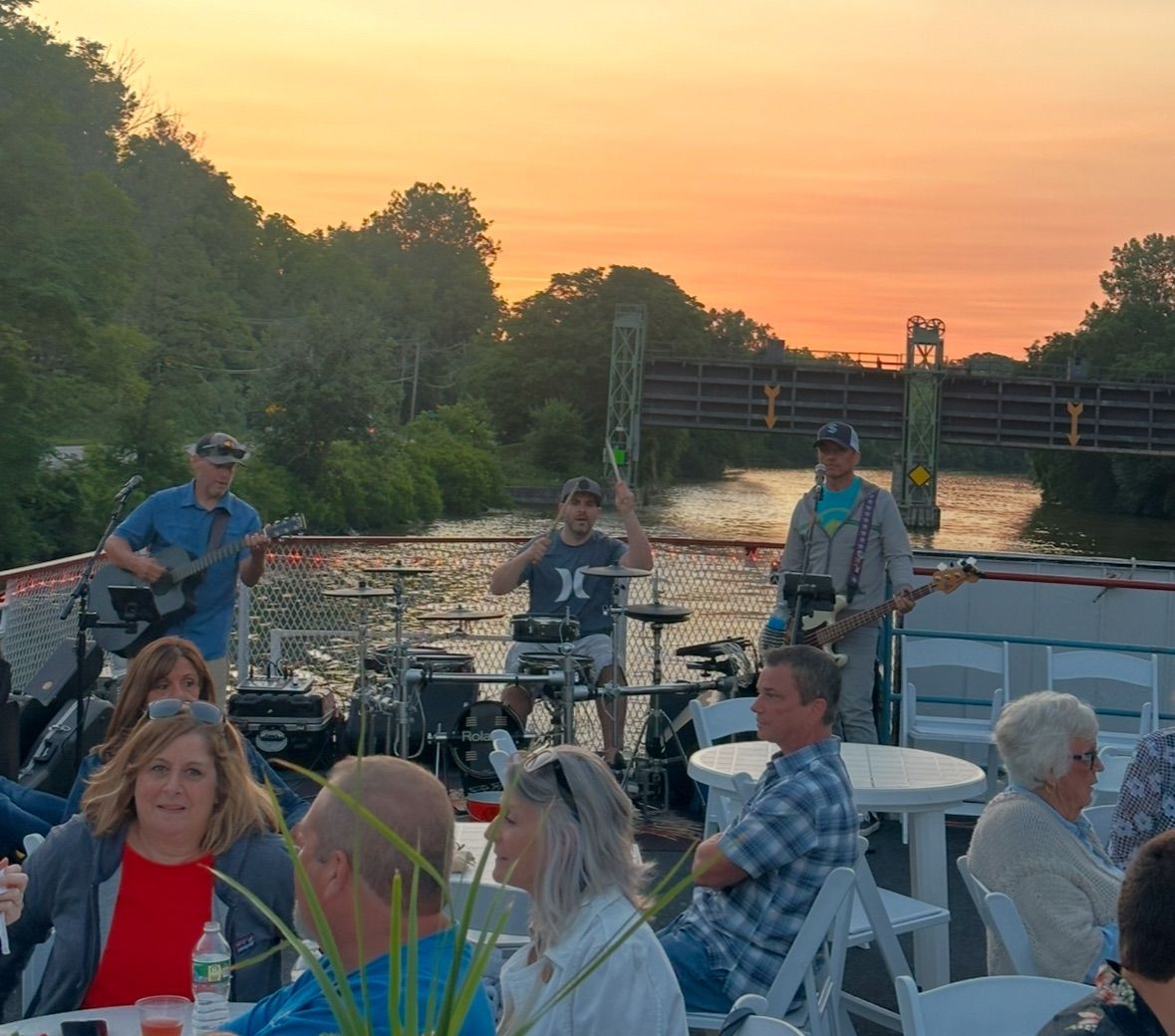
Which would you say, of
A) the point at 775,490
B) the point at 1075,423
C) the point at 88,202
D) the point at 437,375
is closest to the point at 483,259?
the point at 437,375

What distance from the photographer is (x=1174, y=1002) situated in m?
2.05

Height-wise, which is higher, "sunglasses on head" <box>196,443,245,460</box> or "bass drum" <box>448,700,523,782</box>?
"sunglasses on head" <box>196,443,245,460</box>

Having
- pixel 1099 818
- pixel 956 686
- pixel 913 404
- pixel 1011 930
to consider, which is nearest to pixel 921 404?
pixel 913 404

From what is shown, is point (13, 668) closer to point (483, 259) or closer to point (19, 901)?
point (19, 901)

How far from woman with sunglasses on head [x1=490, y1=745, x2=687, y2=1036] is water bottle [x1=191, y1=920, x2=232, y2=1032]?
453 millimetres

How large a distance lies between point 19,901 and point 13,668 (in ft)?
13.1

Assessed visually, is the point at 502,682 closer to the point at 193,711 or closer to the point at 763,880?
the point at 763,880

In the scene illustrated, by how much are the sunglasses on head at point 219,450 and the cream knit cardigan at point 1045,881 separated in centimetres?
377

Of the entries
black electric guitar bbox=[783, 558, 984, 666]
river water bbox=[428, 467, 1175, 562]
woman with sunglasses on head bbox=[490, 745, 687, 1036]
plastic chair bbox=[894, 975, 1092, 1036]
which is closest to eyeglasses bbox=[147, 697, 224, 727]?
woman with sunglasses on head bbox=[490, 745, 687, 1036]

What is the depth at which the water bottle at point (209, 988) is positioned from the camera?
8.12 feet

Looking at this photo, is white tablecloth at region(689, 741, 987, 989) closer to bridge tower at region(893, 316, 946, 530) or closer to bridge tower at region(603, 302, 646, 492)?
bridge tower at region(603, 302, 646, 492)

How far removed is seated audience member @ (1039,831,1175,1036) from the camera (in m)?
2.06

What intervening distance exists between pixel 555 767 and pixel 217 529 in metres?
4.14

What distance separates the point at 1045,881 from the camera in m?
3.32
